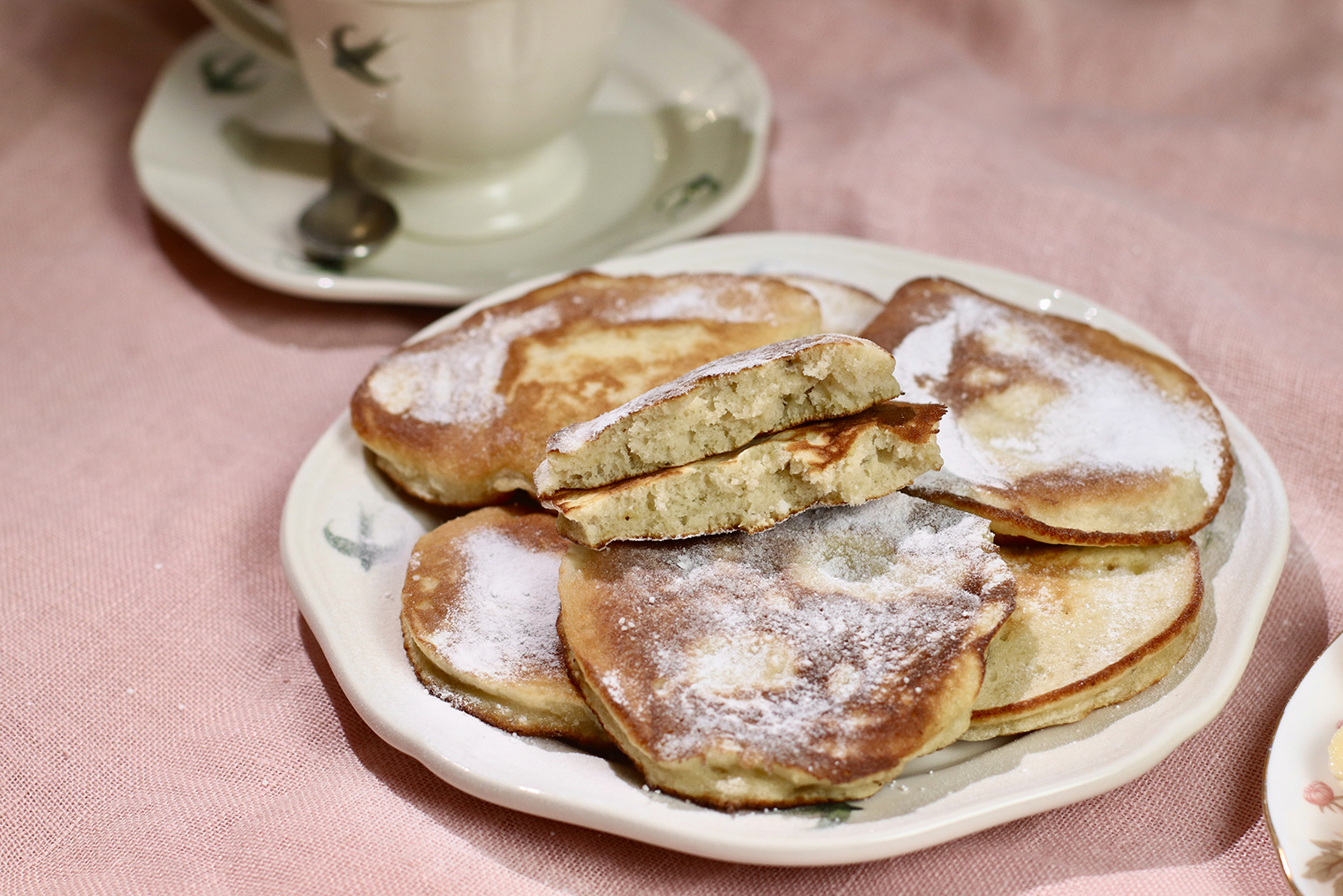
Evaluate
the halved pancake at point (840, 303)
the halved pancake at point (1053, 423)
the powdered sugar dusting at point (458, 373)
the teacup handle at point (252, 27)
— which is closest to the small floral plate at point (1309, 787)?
the halved pancake at point (1053, 423)

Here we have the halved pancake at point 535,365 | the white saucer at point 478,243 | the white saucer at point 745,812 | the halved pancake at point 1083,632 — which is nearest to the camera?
the white saucer at point 745,812

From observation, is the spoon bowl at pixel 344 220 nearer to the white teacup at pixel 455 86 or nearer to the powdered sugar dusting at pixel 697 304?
the white teacup at pixel 455 86

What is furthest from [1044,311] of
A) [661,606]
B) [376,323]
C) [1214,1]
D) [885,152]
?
[1214,1]

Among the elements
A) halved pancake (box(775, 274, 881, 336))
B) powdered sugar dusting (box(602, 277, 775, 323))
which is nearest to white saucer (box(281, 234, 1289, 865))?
powdered sugar dusting (box(602, 277, 775, 323))

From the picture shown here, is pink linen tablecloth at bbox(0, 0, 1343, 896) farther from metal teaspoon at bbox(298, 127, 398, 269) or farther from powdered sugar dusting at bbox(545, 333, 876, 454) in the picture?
powdered sugar dusting at bbox(545, 333, 876, 454)

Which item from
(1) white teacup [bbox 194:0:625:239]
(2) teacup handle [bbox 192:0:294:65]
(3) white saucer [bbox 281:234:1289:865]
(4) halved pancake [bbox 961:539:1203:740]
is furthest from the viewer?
(2) teacup handle [bbox 192:0:294:65]

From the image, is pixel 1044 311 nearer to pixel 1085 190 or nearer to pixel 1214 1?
pixel 1085 190
